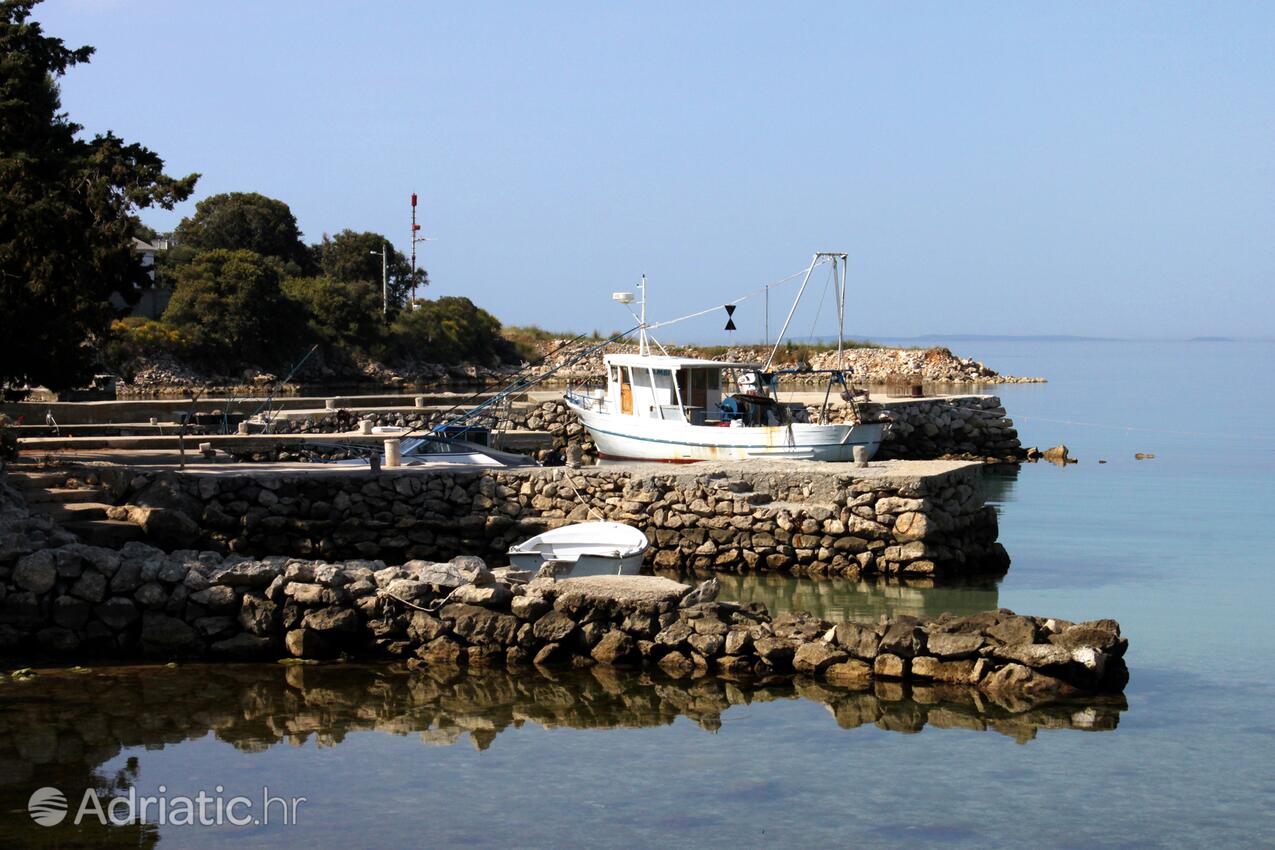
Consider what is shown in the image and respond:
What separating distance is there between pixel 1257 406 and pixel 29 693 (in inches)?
2319

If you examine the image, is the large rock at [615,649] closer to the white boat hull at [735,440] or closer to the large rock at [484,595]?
the large rock at [484,595]

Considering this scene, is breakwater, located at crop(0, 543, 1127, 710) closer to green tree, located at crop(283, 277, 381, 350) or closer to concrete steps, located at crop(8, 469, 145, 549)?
concrete steps, located at crop(8, 469, 145, 549)

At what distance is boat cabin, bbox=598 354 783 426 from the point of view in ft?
95.7

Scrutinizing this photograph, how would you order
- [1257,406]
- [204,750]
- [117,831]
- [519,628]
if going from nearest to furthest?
1. [117,831]
2. [204,750]
3. [519,628]
4. [1257,406]

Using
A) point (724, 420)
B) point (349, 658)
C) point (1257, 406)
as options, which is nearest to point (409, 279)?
point (1257, 406)

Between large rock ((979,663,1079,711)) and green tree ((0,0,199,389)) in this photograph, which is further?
green tree ((0,0,199,389))

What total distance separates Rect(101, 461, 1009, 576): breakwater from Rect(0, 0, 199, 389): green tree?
2000mm

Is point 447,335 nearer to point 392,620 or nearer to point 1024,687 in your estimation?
point 392,620

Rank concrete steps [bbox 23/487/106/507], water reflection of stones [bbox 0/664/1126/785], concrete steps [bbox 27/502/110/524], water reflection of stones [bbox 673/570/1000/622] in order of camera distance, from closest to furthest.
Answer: water reflection of stones [bbox 0/664/1126/785]
water reflection of stones [bbox 673/570/1000/622]
concrete steps [bbox 27/502/110/524]
concrete steps [bbox 23/487/106/507]

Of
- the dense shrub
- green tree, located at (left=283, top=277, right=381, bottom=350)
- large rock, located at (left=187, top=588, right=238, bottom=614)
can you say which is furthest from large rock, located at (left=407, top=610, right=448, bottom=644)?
green tree, located at (left=283, top=277, right=381, bottom=350)

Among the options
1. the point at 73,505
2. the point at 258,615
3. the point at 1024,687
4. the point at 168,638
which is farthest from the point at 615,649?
the point at 73,505

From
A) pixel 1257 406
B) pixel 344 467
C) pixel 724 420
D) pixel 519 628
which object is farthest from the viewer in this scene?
pixel 1257 406

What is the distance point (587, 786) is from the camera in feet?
33.5

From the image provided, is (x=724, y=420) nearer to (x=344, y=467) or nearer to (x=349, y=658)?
(x=344, y=467)
